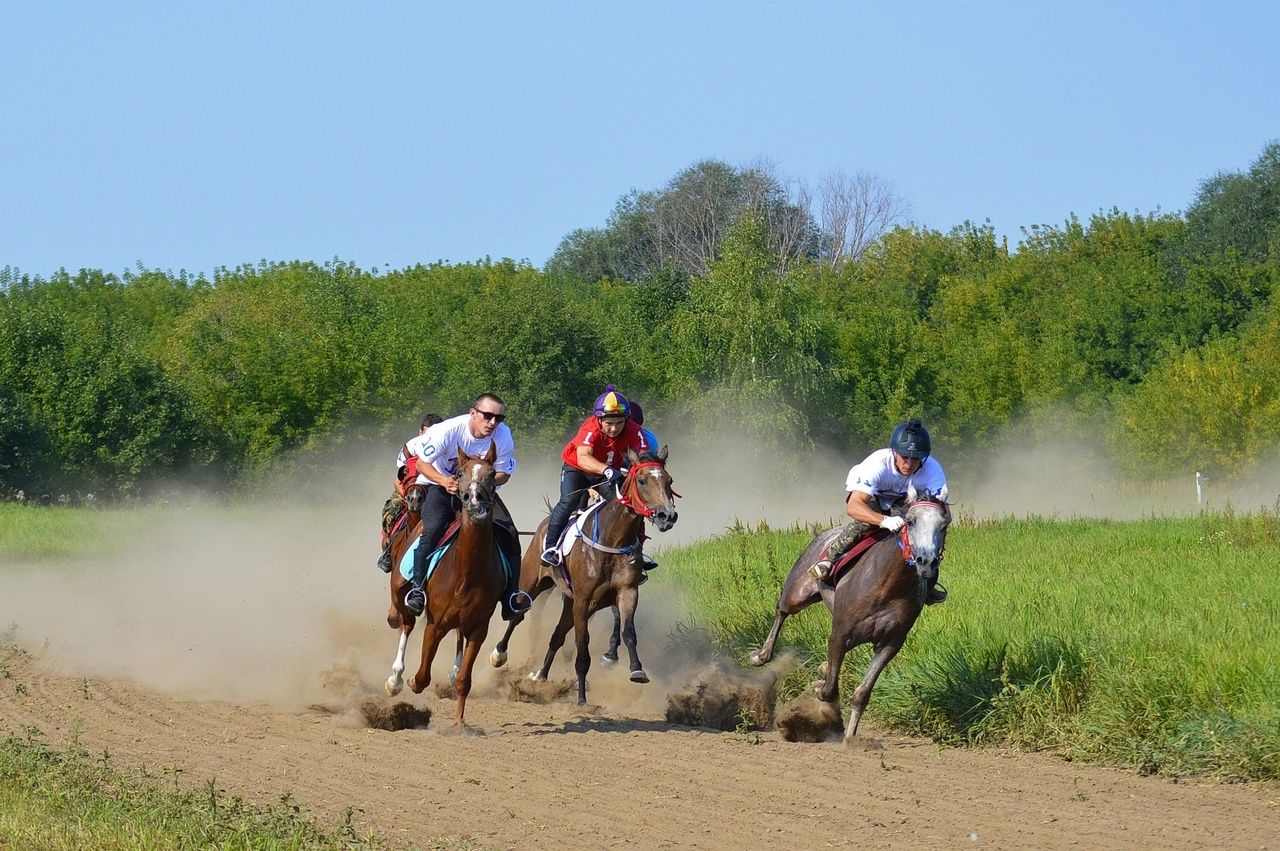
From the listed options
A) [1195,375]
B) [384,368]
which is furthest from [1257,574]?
[384,368]

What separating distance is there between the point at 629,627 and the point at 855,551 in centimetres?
272

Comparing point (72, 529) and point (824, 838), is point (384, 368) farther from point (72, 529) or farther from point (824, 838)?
point (824, 838)

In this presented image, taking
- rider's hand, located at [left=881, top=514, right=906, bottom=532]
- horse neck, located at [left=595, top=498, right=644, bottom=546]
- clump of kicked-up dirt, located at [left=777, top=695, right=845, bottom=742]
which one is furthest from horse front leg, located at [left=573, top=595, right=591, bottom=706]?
rider's hand, located at [left=881, top=514, right=906, bottom=532]

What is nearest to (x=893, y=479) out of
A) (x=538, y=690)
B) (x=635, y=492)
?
(x=635, y=492)

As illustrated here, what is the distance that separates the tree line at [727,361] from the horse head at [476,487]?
47.4m

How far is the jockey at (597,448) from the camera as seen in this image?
16000 millimetres

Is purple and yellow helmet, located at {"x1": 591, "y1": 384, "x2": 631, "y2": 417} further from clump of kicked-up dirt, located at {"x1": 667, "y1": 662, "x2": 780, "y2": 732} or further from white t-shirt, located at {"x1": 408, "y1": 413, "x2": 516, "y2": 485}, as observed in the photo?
clump of kicked-up dirt, located at {"x1": 667, "y1": 662, "x2": 780, "y2": 732}

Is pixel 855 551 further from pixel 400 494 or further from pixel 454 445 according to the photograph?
pixel 400 494

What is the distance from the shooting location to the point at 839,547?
1370cm

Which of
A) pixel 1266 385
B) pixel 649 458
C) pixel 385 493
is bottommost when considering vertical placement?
pixel 649 458

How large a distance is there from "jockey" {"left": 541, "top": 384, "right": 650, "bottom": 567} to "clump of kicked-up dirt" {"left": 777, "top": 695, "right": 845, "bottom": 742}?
11.8 feet

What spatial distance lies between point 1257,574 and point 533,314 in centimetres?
4985

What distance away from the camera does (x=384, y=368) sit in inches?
2618

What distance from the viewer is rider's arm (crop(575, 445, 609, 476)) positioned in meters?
15.8
